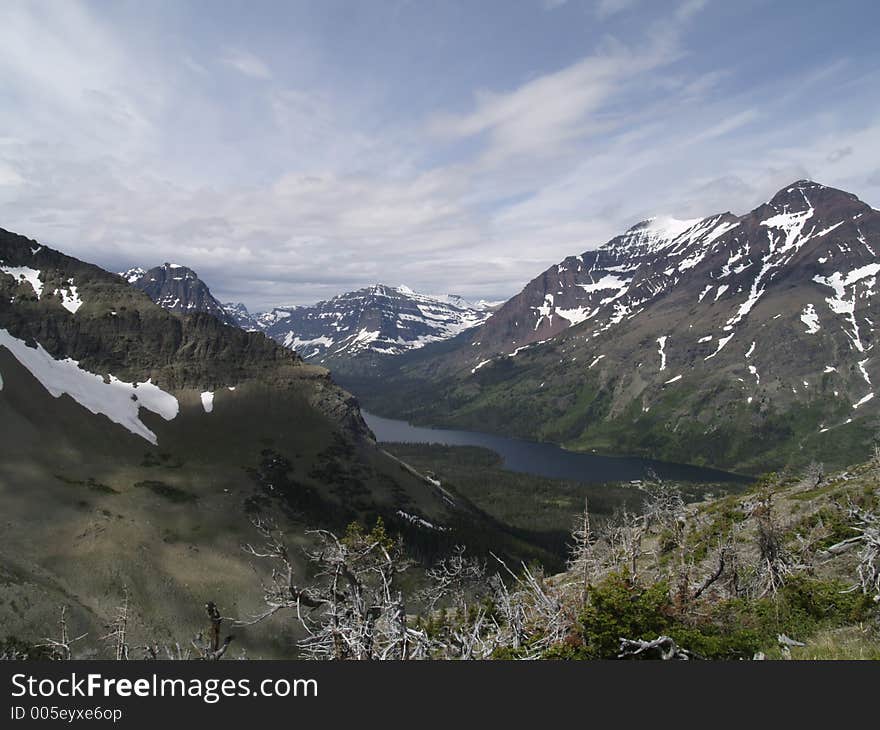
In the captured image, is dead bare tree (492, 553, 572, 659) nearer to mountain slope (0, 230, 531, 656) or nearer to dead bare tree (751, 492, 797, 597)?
dead bare tree (751, 492, 797, 597)

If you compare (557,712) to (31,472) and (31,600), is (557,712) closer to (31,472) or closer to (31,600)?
(31,600)

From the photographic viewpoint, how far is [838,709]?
384 inches

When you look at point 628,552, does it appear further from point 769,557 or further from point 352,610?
point 352,610

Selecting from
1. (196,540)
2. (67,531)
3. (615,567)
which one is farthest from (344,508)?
(615,567)

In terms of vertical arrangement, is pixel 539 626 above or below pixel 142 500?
above

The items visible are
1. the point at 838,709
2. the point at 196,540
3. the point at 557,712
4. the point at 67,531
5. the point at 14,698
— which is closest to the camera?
the point at 838,709

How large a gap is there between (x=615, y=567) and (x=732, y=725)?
1613cm

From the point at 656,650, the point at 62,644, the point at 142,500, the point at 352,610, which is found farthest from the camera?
the point at 142,500

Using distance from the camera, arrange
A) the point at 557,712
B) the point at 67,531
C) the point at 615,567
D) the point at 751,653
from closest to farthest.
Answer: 1. the point at 557,712
2. the point at 751,653
3. the point at 615,567
4. the point at 67,531

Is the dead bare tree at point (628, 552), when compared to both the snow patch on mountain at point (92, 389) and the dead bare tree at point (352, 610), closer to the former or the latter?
the dead bare tree at point (352, 610)

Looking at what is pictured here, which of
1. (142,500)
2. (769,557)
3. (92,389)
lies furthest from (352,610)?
(92,389)

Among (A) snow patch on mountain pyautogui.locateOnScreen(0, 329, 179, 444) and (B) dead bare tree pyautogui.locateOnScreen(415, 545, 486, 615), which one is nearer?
(B) dead bare tree pyautogui.locateOnScreen(415, 545, 486, 615)

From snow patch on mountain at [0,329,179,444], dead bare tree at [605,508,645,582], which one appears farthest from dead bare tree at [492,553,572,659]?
snow patch on mountain at [0,329,179,444]

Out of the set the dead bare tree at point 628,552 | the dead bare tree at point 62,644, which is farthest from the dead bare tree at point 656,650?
the dead bare tree at point 62,644
